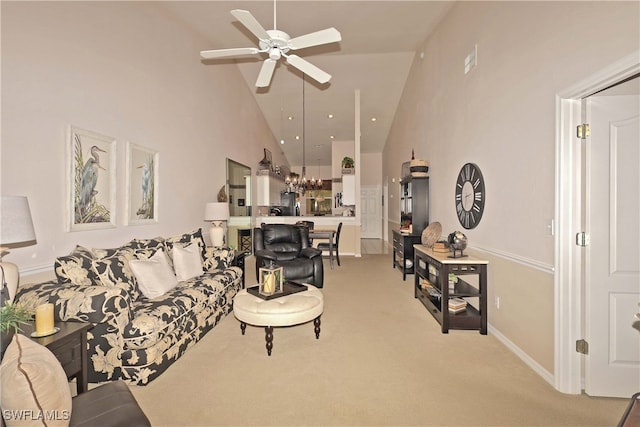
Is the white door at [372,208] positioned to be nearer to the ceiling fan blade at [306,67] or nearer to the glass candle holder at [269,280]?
the ceiling fan blade at [306,67]

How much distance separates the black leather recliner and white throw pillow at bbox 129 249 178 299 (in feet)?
5.57

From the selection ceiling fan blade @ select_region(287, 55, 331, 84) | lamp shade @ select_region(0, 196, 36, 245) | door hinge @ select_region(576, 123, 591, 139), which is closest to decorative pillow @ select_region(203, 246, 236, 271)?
lamp shade @ select_region(0, 196, 36, 245)

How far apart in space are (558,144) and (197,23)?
5.30 metres

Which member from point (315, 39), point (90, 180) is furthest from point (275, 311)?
point (315, 39)

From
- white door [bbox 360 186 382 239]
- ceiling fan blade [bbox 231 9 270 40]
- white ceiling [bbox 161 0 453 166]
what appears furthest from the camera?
white door [bbox 360 186 382 239]

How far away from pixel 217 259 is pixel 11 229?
8.08 feet

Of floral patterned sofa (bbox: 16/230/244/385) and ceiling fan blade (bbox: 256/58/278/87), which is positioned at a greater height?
ceiling fan blade (bbox: 256/58/278/87)

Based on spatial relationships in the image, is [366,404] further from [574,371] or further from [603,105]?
[603,105]

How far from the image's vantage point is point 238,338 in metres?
3.24

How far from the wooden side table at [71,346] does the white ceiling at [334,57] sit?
4.35 meters

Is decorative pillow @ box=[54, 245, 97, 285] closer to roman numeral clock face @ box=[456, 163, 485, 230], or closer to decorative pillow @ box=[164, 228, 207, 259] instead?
decorative pillow @ box=[164, 228, 207, 259]

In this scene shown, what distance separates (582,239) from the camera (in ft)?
7.50

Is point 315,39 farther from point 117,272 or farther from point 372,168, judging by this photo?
point 372,168

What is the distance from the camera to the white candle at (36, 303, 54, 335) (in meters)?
1.89
